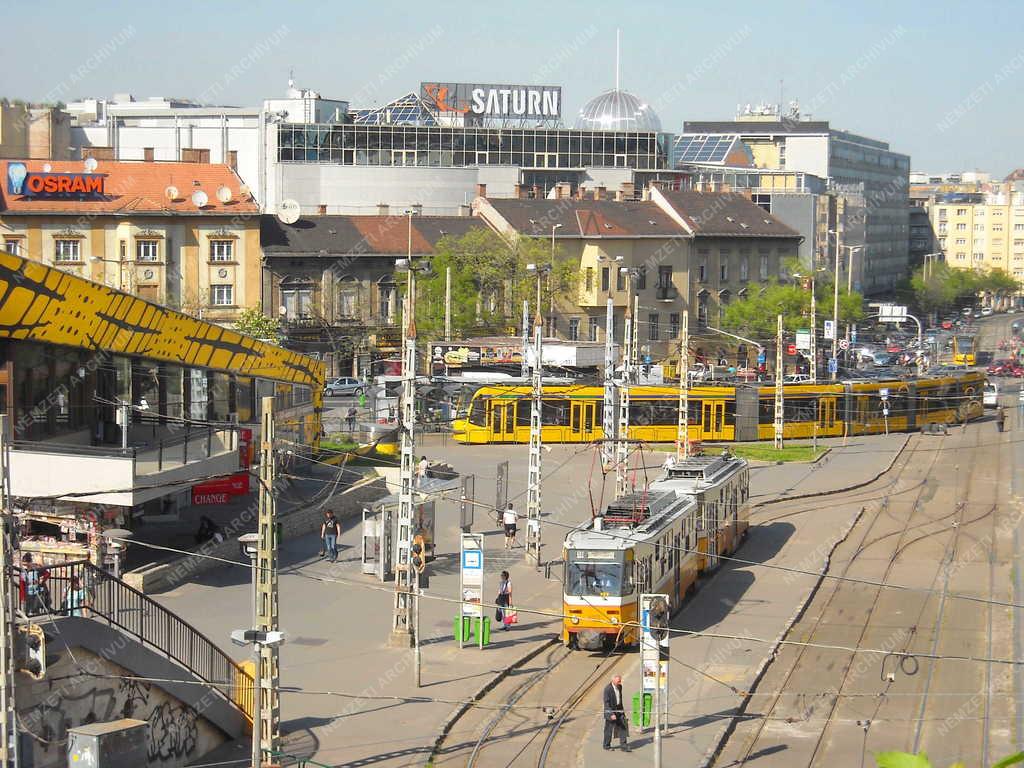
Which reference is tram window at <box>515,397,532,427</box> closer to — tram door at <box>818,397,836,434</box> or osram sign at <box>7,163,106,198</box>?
tram door at <box>818,397,836,434</box>

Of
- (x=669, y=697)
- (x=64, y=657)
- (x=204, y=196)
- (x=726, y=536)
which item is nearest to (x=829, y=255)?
(x=204, y=196)

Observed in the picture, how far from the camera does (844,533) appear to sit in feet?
141

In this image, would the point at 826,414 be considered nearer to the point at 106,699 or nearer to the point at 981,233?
Answer: the point at 106,699

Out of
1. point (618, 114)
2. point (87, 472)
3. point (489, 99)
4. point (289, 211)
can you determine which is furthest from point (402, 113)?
point (87, 472)

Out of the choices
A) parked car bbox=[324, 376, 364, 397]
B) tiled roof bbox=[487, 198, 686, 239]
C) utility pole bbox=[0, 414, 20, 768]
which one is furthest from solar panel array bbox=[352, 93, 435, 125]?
utility pole bbox=[0, 414, 20, 768]

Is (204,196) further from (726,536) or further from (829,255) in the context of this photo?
(829,255)

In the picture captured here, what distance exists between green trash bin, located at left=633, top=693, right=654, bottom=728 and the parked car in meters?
50.0

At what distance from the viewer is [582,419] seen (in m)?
60.0

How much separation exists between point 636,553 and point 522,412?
32.3 meters

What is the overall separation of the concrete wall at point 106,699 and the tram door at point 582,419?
3766 centimetres

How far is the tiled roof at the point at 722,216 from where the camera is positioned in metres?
94.1

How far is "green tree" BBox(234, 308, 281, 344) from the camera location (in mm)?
71562

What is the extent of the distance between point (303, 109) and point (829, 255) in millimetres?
47457

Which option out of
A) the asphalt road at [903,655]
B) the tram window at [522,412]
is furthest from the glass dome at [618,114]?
the asphalt road at [903,655]
